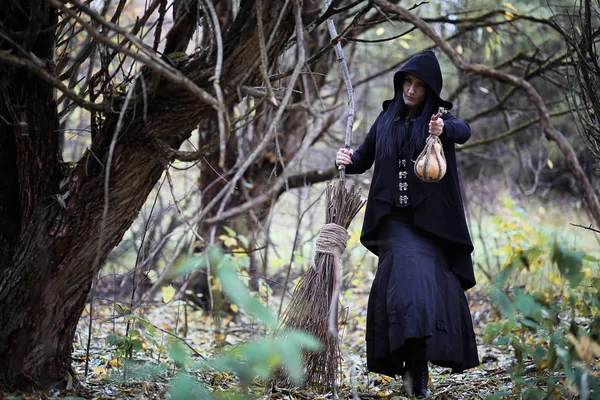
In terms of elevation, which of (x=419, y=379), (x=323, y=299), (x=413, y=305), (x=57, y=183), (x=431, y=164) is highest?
(x=431, y=164)

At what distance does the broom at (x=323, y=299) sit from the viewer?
11.1ft

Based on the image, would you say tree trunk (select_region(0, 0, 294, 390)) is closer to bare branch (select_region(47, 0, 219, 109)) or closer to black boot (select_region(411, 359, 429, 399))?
bare branch (select_region(47, 0, 219, 109))

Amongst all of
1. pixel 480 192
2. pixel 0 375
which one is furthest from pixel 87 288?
pixel 480 192

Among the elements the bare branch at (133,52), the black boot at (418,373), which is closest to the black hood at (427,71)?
the black boot at (418,373)

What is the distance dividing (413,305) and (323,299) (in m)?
0.51

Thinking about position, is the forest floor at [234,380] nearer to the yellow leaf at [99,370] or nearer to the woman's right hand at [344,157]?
the yellow leaf at [99,370]

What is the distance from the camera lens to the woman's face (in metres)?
3.47

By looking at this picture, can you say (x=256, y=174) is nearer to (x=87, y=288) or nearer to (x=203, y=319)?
(x=203, y=319)

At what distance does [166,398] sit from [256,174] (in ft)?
13.5

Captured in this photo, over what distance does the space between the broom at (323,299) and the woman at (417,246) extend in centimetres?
16

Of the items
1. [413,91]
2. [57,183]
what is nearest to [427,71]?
[413,91]

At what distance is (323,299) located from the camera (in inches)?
134

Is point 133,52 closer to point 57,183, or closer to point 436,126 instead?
point 57,183

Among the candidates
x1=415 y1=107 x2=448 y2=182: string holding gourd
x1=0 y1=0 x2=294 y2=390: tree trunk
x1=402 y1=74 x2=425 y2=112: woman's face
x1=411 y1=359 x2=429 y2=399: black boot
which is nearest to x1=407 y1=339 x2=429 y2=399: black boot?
x1=411 y1=359 x2=429 y2=399: black boot
